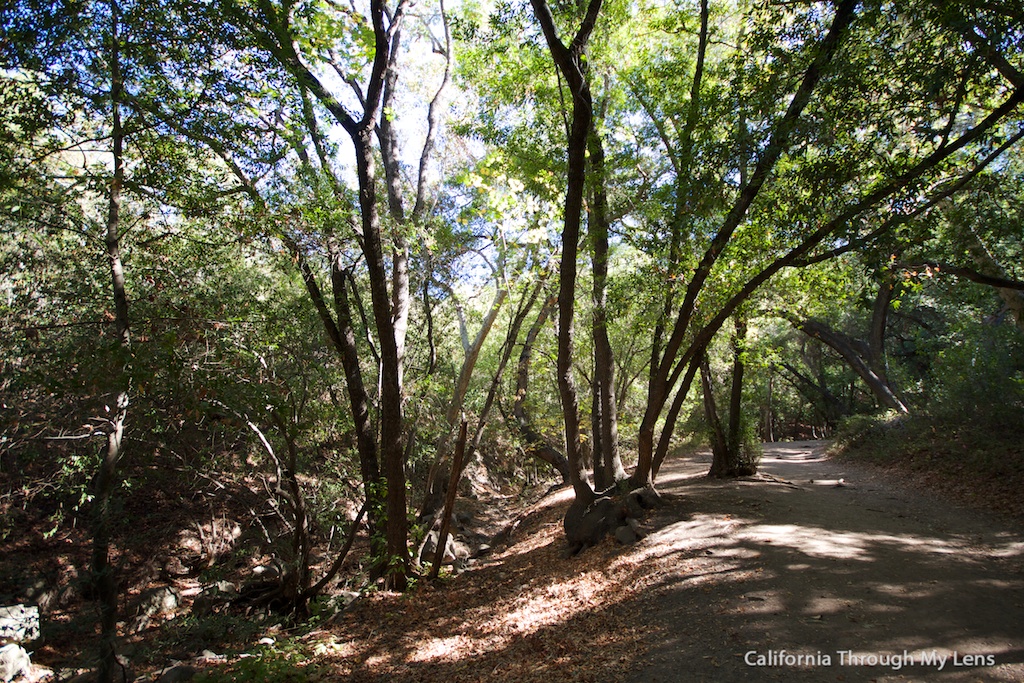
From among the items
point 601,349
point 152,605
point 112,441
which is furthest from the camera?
point 152,605

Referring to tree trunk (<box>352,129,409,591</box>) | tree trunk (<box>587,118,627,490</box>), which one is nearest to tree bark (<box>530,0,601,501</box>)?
tree trunk (<box>587,118,627,490</box>)

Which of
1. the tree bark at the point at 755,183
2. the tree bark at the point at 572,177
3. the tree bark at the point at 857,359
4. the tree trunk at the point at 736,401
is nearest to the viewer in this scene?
the tree bark at the point at 572,177

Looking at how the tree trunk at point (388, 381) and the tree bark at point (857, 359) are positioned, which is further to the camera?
the tree bark at point (857, 359)

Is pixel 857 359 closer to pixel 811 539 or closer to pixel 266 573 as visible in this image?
pixel 811 539

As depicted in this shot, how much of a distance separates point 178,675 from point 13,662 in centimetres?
399

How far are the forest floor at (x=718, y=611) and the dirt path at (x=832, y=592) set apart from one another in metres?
0.02

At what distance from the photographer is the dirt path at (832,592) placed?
4.16m

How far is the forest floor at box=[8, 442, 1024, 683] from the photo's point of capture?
4.34 meters

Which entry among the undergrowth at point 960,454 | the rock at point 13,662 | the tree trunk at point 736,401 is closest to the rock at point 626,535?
the tree trunk at point 736,401

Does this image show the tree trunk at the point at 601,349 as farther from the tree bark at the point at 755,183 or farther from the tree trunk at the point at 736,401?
the tree trunk at the point at 736,401

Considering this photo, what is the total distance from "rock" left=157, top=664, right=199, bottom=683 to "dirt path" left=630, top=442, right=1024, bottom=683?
4275mm

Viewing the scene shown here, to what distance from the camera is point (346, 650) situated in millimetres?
6414

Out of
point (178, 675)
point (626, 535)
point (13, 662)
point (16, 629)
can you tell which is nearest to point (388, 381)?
point (178, 675)

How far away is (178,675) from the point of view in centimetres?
555
